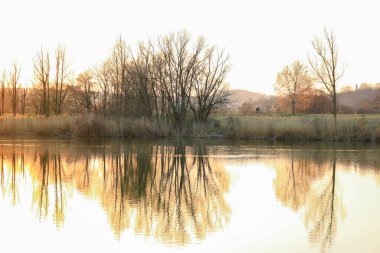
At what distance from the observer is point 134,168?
54.7 feet

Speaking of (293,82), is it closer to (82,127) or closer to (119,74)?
(119,74)

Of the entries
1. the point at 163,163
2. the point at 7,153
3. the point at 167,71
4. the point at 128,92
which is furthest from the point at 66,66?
the point at 163,163

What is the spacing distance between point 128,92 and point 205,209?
29.8m

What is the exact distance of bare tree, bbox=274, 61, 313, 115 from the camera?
A: 64.8 meters

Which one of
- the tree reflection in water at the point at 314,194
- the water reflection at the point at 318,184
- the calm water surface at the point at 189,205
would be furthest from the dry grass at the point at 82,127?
the tree reflection in water at the point at 314,194

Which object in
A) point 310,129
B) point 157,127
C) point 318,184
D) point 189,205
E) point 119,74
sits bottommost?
point 189,205

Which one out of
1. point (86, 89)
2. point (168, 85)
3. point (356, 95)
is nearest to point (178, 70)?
point (168, 85)

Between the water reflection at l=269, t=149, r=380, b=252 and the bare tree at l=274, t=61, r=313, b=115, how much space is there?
1683 inches

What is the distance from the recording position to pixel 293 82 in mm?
66125

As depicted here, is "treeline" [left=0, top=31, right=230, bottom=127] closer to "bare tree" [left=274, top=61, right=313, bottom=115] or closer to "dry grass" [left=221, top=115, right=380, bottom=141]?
"dry grass" [left=221, top=115, right=380, bottom=141]

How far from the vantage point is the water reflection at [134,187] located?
8.98 meters

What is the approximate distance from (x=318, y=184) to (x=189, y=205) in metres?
4.47

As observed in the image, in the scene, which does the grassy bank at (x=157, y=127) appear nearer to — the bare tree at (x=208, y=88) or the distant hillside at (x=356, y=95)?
the bare tree at (x=208, y=88)

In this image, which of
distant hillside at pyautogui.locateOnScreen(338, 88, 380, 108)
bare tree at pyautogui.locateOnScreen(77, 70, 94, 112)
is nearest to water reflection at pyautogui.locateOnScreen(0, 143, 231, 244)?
bare tree at pyautogui.locateOnScreen(77, 70, 94, 112)
